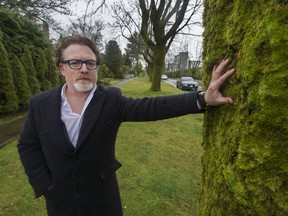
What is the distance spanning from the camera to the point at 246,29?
1.25m

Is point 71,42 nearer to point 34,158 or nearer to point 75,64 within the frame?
point 75,64

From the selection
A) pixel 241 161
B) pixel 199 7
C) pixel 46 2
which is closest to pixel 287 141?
pixel 241 161

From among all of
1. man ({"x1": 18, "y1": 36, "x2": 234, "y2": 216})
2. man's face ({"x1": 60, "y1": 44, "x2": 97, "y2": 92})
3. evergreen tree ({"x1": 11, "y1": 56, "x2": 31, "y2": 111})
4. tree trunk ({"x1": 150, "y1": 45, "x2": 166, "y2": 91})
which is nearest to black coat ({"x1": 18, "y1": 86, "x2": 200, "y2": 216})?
man ({"x1": 18, "y1": 36, "x2": 234, "y2": 216})

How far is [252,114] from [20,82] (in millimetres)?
9832

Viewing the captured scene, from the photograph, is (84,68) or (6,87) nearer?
(84,68)

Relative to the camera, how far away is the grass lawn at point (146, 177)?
11.4 feet

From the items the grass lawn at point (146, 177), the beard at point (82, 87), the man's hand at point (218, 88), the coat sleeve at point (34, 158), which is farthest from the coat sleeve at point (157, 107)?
the grass lawn at point (146, 177)

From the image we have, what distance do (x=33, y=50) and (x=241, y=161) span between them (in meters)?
11.5

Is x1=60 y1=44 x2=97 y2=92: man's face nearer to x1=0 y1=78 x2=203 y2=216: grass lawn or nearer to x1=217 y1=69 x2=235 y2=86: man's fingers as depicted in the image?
x1=217 y1=69 x2=235 y2=86: man's fingers

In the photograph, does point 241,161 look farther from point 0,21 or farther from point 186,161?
point 0,21

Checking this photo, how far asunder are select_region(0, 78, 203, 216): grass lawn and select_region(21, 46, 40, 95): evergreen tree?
5.15m

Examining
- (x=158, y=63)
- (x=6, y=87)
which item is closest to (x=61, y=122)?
(x=6, y=87)

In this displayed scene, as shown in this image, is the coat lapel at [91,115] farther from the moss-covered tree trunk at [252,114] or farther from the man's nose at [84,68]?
the moss-covered tree trunk at [252,114]

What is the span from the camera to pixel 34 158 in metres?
2.06
